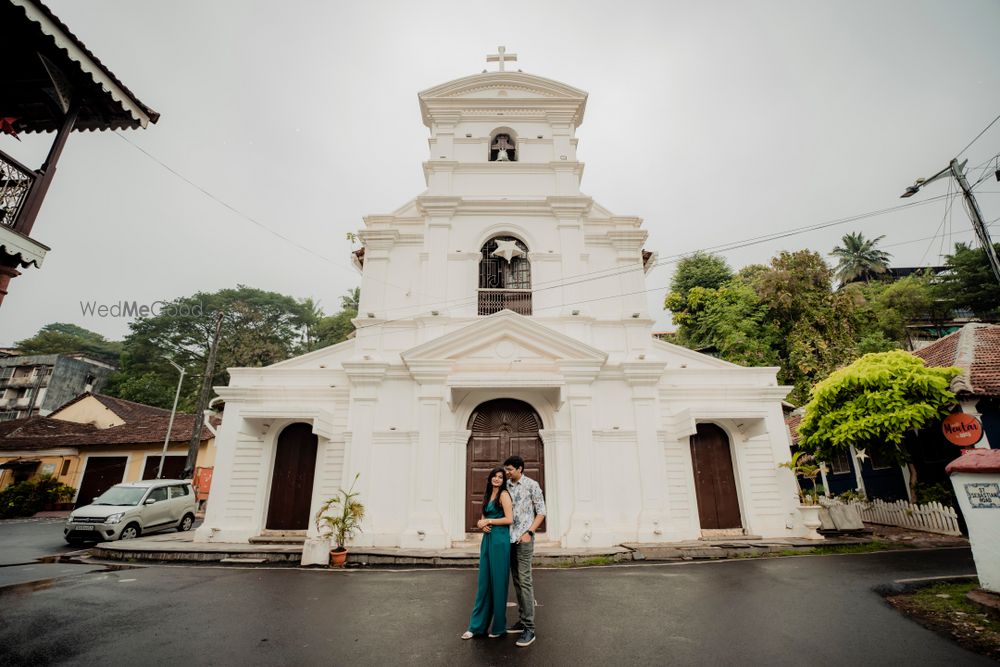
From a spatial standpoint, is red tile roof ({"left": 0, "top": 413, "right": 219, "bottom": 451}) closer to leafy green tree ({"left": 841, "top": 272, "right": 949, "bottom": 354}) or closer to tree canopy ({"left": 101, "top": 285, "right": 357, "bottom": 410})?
tree canopy ({"left": 101, "top": 285, "right": 357, "bottom": 410})

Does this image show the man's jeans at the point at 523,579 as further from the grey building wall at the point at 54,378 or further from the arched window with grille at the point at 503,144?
the grey building wall at the point at 54,378

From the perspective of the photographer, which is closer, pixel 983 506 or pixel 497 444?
pixel 983 506

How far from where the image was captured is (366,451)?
1006 cm

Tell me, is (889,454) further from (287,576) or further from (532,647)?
(287,576)

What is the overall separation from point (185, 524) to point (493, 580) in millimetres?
15111

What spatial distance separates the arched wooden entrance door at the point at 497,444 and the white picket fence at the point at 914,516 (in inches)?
349

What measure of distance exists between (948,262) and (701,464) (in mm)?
27619

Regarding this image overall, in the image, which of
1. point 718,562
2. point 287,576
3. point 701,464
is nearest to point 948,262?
point 701,464

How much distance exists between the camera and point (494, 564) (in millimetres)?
4285

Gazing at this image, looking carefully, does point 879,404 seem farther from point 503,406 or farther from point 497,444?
point 497,444

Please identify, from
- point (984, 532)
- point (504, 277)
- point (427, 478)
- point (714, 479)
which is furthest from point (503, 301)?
point (984, 532)

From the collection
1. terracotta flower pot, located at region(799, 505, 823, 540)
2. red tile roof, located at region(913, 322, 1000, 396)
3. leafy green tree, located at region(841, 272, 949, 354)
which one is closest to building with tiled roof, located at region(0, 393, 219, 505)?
terracotta flower pot, located at region(799, 505, 823, 540)

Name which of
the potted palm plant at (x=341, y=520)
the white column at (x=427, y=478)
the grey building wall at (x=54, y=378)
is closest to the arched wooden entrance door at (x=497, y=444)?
the white column at (x=427, y=478)

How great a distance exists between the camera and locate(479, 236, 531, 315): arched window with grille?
39.1 feet
